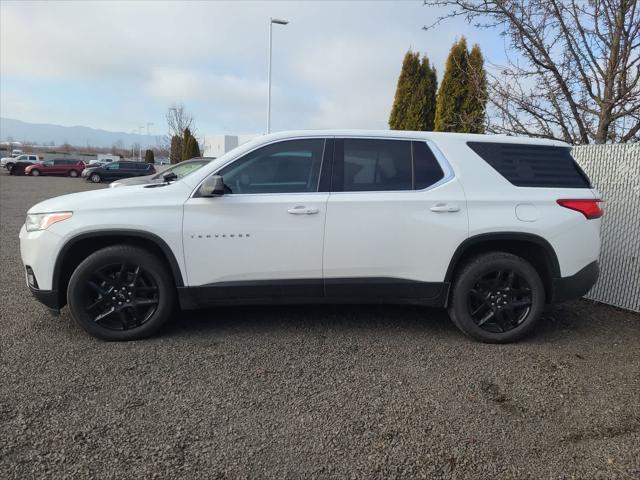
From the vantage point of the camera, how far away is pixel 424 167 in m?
3.94

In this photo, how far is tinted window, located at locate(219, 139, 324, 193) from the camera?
3811 mm

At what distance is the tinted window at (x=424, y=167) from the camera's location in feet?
12.8

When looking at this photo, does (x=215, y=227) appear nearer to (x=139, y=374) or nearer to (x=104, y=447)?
(x=139, y=374)

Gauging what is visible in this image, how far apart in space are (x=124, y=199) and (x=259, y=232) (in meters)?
1.11

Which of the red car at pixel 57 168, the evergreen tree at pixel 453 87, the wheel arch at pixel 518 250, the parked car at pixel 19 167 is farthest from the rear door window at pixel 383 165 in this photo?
the parked car at pixel 19 167

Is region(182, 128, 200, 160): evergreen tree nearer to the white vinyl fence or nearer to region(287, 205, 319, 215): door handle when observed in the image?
the white vinyl fence

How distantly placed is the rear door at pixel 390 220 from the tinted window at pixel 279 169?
20cm

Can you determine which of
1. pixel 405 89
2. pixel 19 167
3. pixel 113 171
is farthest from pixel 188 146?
pixel 405 89

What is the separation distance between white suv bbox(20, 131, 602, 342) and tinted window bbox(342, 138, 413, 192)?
0.04 ft

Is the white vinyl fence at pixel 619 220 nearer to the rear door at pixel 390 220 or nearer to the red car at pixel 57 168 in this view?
the rear door at pixel 390 220

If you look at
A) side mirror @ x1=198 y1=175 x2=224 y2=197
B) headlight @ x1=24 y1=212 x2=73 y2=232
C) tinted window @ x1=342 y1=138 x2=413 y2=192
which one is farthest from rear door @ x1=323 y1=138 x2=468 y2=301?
headlight @ x1=24 y1=212 x2=73 y2=232

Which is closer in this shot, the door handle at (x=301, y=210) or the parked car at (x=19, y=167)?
the door handle at (x=301, y=210)

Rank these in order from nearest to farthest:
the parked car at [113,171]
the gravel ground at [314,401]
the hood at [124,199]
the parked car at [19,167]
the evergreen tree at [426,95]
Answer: the gravel ground at [314,401], the hood at [124,199], the evergreen tree at [426,95], the parked car at [113,171], the parked car at [19,167]

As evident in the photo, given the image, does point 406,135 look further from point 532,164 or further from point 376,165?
point 532,164
